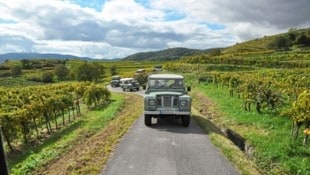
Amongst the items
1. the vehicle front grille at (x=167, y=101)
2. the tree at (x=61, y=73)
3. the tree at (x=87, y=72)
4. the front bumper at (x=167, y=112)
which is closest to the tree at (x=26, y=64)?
the tree at (x=61, y=73)

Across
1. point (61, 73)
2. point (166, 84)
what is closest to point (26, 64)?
point (61, 73)

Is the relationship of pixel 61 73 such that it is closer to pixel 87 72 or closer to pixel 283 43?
pixel 87 72

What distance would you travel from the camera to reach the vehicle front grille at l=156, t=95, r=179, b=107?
21.3 metres

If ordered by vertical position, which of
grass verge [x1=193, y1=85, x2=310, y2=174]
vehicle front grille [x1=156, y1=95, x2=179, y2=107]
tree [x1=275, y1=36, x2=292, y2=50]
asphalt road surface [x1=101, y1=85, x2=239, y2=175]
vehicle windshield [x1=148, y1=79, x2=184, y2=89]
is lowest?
grass verge [x1=193, y1=85, x2=310, y2=174]

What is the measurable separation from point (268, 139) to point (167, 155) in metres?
6.13

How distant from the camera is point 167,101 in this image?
21.4 m

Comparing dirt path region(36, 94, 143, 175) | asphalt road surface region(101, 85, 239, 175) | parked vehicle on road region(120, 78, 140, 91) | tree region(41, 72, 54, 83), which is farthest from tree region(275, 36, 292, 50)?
dirt path region(36, 94, 143, 175)

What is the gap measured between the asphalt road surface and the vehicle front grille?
174cm

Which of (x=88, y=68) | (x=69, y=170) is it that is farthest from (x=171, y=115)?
(x=88, y=68)

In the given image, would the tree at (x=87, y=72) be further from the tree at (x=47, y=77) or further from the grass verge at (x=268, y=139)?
the grass verge at (x=268, y=139)

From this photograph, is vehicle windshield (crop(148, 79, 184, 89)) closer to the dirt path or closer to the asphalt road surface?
the asphalt road surface

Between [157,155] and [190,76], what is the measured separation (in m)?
51.9

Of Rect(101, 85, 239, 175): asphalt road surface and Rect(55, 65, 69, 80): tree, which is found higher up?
Rect(101, 85, 239, 175): asphalt road surface

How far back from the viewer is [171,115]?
69.4 feet
